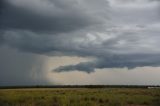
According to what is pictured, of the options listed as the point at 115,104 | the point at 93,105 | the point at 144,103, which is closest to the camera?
the point at 93,105

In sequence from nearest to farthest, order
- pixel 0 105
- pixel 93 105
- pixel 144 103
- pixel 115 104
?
pixel 0 105 → pixel 93 105 → pixel 115 104 → pixel 144 103

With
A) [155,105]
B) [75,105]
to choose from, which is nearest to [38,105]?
[75,105]

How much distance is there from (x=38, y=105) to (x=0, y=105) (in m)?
4.45

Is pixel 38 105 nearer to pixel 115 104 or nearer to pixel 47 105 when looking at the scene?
pixel 47 105

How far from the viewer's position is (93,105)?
3312cm

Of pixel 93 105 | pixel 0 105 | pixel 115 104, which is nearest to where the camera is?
pixel 0 105

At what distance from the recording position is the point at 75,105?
112 feet

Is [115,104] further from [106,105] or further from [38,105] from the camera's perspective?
[38,105]

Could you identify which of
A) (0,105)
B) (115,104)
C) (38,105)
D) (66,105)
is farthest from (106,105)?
(0,105)

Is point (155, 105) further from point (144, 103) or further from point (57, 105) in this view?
point (57, 105)

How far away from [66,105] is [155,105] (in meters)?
10.6

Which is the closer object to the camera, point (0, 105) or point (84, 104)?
point (0, 105)

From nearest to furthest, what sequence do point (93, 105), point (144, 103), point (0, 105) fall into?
point (0, 105) → point (93, 105) → point (144, 103)

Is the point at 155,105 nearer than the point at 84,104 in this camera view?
No
